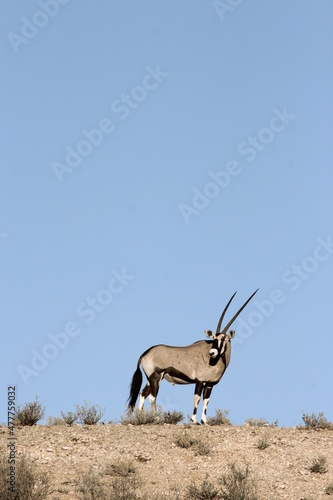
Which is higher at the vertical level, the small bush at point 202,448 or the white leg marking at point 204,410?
the white leg marking at point 204,410

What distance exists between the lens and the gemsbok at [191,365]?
2350cm

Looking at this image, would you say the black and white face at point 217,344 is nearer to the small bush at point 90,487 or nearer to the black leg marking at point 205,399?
the black leg marking at point 205,399

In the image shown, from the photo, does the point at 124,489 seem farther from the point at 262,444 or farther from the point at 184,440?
the point at 262,444

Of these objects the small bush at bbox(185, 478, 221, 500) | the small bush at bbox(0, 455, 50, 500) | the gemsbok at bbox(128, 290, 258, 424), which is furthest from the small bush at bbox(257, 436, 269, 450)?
the small bush at bbox(0, 455, 50, 500)

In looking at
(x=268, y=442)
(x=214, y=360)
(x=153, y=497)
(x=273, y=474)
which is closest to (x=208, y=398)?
(x=214, y=360)

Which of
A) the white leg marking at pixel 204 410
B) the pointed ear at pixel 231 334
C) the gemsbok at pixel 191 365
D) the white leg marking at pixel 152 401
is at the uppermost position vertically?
the pointed ear at pixel 231 334

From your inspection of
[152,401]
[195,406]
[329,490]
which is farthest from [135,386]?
[329,490]

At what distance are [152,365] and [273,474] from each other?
5861 mm

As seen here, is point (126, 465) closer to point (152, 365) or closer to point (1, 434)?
point (1, 434)

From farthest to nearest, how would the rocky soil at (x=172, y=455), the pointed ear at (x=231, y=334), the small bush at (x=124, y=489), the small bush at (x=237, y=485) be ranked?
the pointed ear at (x=231, y=334) < the rocky soil at (x=172, y=455) < the small bush at (x=237, y=485) < the small bush at (x=124, y=489)

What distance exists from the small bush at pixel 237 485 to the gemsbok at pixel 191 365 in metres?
5.01

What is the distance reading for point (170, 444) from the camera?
65.1ft

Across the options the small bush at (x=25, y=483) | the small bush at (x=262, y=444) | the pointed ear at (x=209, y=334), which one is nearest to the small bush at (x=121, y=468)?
the small bush at (x=25, y=483)

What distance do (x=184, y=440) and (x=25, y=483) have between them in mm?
4194
